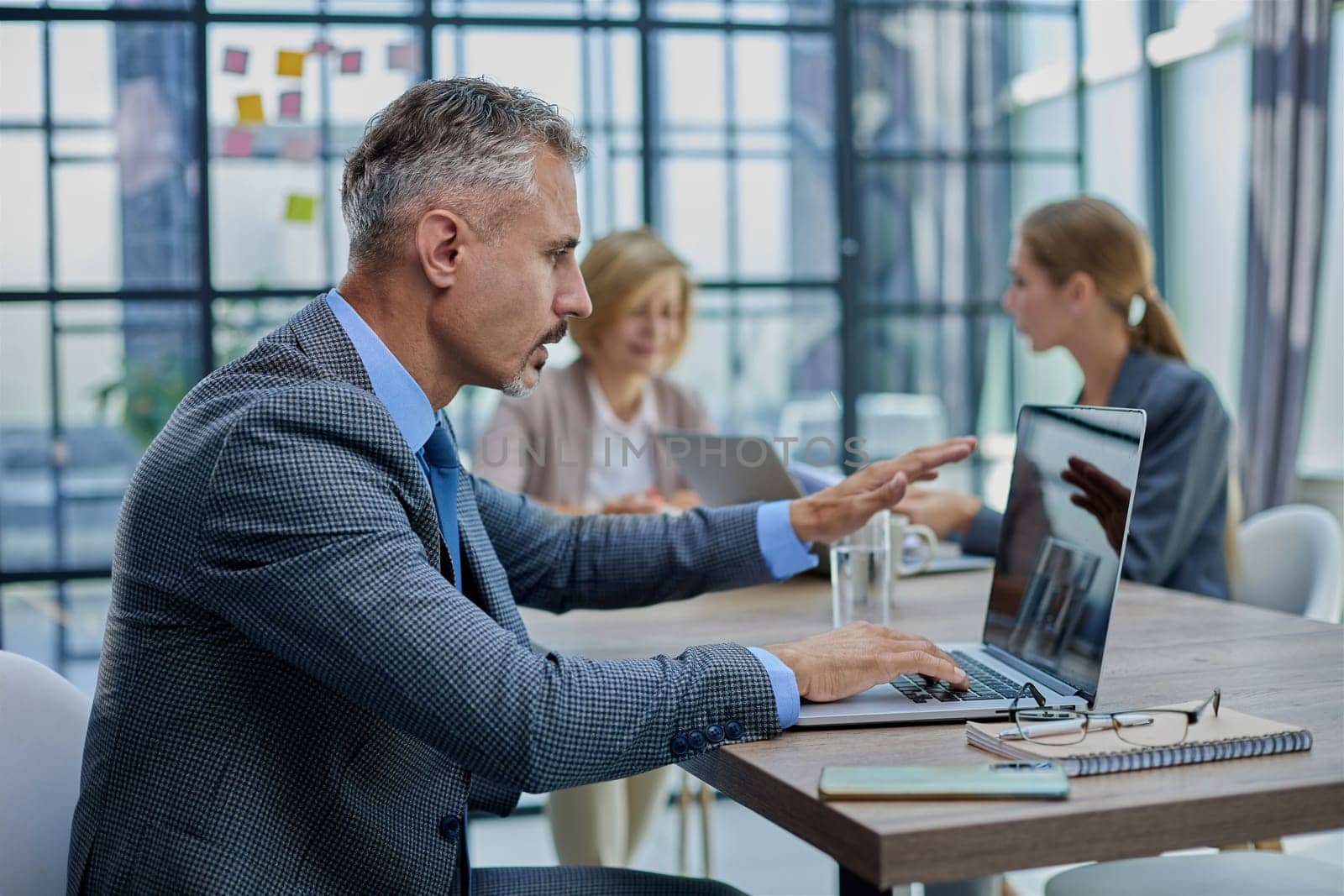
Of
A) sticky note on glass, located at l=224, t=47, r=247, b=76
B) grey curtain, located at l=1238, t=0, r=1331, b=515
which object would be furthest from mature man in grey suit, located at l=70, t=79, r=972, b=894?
grey curtain, located at l=1238, t=0, r=1331, b=515

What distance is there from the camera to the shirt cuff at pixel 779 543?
166 centimetres

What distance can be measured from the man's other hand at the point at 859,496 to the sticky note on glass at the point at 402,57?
2.39 metres

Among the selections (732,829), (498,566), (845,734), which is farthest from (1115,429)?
(732,829)

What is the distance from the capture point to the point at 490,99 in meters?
1.27

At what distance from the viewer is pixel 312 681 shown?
109 cm

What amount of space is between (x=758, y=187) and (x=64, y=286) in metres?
1.93

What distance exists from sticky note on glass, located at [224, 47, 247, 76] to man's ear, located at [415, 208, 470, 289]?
257cm

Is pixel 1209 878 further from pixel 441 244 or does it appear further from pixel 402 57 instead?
pixel 402 57

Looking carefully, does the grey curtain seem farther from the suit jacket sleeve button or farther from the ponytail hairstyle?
the suit jacket sleeve button

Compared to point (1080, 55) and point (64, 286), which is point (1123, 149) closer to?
point (1080, 55)

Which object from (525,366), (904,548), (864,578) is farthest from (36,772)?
(904,548)

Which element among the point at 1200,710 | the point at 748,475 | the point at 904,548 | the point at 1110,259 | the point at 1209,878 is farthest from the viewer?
the point at 1110,259

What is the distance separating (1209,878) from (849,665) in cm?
61

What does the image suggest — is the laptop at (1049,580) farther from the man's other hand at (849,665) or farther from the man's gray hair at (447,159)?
the man's gray hair at (447,159)
